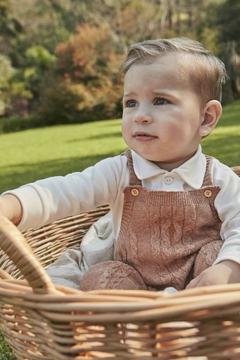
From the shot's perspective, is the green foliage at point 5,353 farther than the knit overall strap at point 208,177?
No

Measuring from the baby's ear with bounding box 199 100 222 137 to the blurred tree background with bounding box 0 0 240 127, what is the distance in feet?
39.9

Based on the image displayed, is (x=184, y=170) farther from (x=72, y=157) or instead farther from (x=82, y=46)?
(x=82, y=46)

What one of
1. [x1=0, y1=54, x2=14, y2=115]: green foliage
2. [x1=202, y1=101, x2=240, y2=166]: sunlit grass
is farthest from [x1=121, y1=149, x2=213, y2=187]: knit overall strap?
[x1=0, y1=54, x2=14, y2=115]: green foliage

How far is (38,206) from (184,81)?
0.56 metres

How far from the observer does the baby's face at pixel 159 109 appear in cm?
151

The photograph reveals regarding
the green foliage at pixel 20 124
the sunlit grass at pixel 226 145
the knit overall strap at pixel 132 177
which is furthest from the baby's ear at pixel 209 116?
the green foliage at pixel 20 124

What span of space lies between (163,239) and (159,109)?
0.40m

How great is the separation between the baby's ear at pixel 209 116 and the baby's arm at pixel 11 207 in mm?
628

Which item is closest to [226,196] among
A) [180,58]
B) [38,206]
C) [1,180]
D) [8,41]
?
[180,58]

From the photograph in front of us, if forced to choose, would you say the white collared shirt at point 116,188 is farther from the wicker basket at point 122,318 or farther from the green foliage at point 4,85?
the green foliage at point 4,85

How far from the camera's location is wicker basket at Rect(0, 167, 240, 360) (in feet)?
2.93

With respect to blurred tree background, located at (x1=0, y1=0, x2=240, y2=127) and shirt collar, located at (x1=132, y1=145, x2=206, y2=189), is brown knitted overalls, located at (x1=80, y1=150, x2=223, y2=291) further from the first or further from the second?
blurred tree background, located at (x1=0, y1=0, x2=240, y2=127)

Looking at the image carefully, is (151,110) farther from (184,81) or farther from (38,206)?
(38,206)

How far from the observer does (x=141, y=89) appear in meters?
1.53
